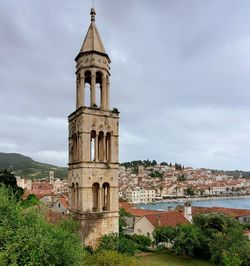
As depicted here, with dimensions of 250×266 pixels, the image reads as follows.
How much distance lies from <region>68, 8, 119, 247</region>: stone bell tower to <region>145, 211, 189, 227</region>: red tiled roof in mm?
19573

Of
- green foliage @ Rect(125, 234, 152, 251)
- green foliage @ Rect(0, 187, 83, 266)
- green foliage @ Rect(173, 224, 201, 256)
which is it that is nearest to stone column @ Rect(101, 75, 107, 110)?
green foliage @ Rect(0, 187, 83, 266)

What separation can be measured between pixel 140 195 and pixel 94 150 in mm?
131877

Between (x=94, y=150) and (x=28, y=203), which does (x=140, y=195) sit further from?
(x=94, y=150)

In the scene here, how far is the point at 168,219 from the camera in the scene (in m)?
37.9

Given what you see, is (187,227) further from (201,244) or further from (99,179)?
(99,179)

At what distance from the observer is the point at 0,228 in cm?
1173

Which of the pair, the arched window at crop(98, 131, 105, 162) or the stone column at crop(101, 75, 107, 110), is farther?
the stone column at crop(101, 75, 107, 110)

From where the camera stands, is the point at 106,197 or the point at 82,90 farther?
the point at 106,197

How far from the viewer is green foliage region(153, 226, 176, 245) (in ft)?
99.7

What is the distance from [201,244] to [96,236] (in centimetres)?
1445

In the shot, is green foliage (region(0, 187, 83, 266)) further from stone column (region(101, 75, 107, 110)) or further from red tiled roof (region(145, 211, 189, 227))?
red tiled roof (region(145, 211, 189, 227))

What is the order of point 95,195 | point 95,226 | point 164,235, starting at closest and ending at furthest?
Answer: 1. point 95,226
2. point 95,195
3. point 164,235

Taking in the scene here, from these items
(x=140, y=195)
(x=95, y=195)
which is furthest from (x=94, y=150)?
(x=140, y=195)

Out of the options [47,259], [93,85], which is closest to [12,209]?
[47,259]
